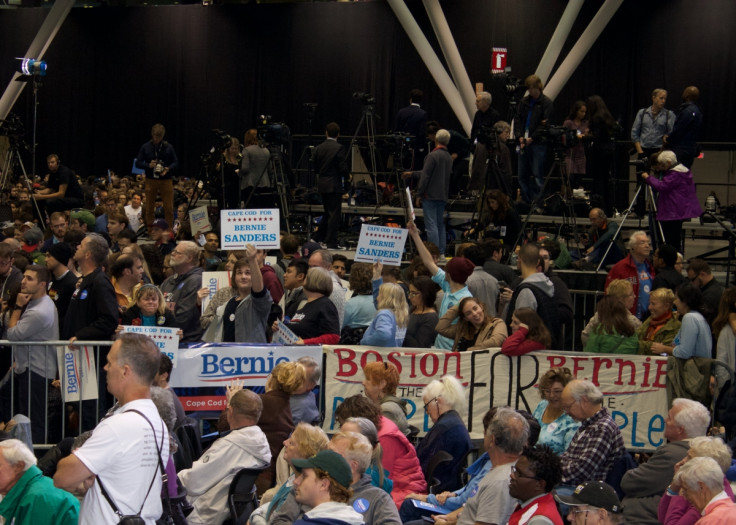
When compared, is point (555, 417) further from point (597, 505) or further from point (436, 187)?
point (436, 187)

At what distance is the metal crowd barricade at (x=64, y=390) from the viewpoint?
762 centimetres

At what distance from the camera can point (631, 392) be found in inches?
302

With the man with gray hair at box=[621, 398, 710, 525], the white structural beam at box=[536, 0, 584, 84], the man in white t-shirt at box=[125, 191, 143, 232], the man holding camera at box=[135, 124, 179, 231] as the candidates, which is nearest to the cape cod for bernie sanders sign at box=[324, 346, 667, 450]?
the man with gray hair at box=[621, 398, 710, 525]

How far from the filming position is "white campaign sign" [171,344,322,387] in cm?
772

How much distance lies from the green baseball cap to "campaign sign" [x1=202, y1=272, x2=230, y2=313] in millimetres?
4393

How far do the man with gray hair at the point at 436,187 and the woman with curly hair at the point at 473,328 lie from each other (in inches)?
177

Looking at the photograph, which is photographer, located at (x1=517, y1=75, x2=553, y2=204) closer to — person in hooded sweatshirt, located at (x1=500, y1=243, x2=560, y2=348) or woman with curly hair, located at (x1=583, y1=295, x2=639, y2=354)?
person in hooded sweatshirt, located at (x1=500, y1=243, x2=560, y2=348)

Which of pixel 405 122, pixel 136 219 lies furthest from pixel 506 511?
pixel 136 219

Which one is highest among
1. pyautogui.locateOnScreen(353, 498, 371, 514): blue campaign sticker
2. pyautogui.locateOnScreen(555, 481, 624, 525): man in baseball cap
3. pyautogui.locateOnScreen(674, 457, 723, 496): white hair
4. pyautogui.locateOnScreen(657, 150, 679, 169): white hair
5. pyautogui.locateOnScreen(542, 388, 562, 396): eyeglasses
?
pyautogui.locateOnScreen(657, 150, 679, 169): white hair

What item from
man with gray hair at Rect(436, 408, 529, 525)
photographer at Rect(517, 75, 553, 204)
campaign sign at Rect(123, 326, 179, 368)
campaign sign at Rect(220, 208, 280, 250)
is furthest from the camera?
photographer at Rect(517, 75, 553, 204)

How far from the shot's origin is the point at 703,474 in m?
4.92

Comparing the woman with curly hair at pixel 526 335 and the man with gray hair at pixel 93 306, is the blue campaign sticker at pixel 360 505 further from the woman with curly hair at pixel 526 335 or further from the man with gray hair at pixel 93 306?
the man with gray hair at pixel 93 306

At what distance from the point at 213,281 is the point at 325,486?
4.56 m

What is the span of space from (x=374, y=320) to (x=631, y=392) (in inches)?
74.7
